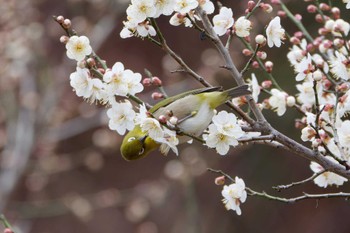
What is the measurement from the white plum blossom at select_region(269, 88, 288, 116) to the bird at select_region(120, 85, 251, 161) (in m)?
0.31

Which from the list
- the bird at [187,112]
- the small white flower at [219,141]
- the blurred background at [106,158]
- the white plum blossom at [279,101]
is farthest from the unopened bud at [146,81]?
the blurred background at [106,158]

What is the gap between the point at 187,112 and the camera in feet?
6.74

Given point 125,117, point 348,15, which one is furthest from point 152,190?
point 125,117

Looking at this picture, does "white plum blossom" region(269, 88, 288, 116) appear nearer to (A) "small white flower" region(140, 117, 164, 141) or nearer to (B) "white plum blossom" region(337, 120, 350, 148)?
(B) "white plum blossom" region(337, 120, 350, 148)

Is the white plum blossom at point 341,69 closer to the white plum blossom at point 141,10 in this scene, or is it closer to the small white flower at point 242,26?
the small white flower at point 242,26

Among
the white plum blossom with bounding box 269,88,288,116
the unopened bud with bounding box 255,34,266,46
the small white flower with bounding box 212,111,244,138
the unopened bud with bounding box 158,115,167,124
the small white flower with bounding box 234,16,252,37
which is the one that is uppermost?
the small white flower with bounding box 234,16,252,37

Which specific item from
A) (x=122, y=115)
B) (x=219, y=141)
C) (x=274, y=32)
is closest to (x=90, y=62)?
(x=122, y=115)

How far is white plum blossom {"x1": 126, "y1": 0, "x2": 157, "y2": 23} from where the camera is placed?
1.80 metres

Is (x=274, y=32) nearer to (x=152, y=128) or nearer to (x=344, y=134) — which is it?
(x=344, y=134)

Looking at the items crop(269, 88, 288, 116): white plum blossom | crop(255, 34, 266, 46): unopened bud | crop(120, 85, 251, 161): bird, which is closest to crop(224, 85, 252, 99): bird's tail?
crop(120, 85, 251, 161): bird

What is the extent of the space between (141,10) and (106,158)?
5854 mm

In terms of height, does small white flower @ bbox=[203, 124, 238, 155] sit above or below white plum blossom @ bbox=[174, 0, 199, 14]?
below

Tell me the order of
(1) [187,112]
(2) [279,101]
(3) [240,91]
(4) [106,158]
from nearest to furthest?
(3) [240,91]
(1) [187,112]
(2) [279,101]
(4) [106,158]

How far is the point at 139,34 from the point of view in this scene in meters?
1.91
